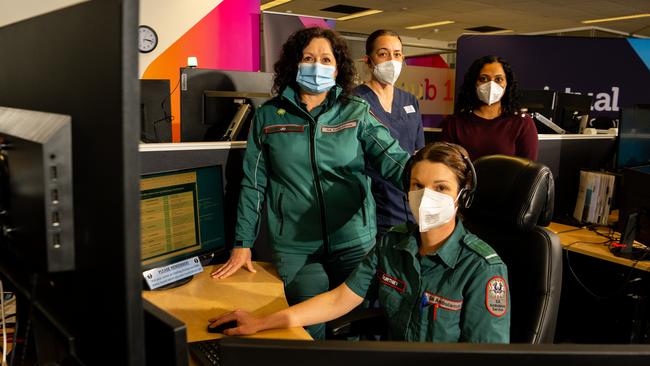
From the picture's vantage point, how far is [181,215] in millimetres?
1603

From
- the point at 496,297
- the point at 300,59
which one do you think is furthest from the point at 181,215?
the point at 496,297

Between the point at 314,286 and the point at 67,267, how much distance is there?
123 centimetres

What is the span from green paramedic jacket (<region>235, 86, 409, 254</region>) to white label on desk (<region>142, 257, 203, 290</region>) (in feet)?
0.56

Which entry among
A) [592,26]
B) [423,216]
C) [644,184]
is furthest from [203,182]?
[592,26]

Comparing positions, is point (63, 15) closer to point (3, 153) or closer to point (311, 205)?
point (3, 153)

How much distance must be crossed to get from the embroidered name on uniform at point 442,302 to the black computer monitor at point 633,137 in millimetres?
1961

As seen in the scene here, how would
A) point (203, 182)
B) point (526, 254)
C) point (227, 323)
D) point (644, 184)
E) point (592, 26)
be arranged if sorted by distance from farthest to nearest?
point (592, 26) → point (644, 184) → point (203, 182) → point (526, 254) → point (227, 323)

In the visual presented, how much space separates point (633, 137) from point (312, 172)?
6.52ft

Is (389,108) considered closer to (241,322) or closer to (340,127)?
(340,127)

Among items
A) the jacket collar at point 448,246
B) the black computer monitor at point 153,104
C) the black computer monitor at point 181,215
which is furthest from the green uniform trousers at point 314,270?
the black computer monitor at point 153,104

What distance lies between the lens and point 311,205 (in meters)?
1.76

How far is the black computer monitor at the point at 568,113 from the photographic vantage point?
363 centimetres

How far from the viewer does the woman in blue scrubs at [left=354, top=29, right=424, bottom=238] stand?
2.27 m

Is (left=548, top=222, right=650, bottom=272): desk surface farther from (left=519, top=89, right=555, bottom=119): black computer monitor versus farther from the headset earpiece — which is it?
the headset earpiece
